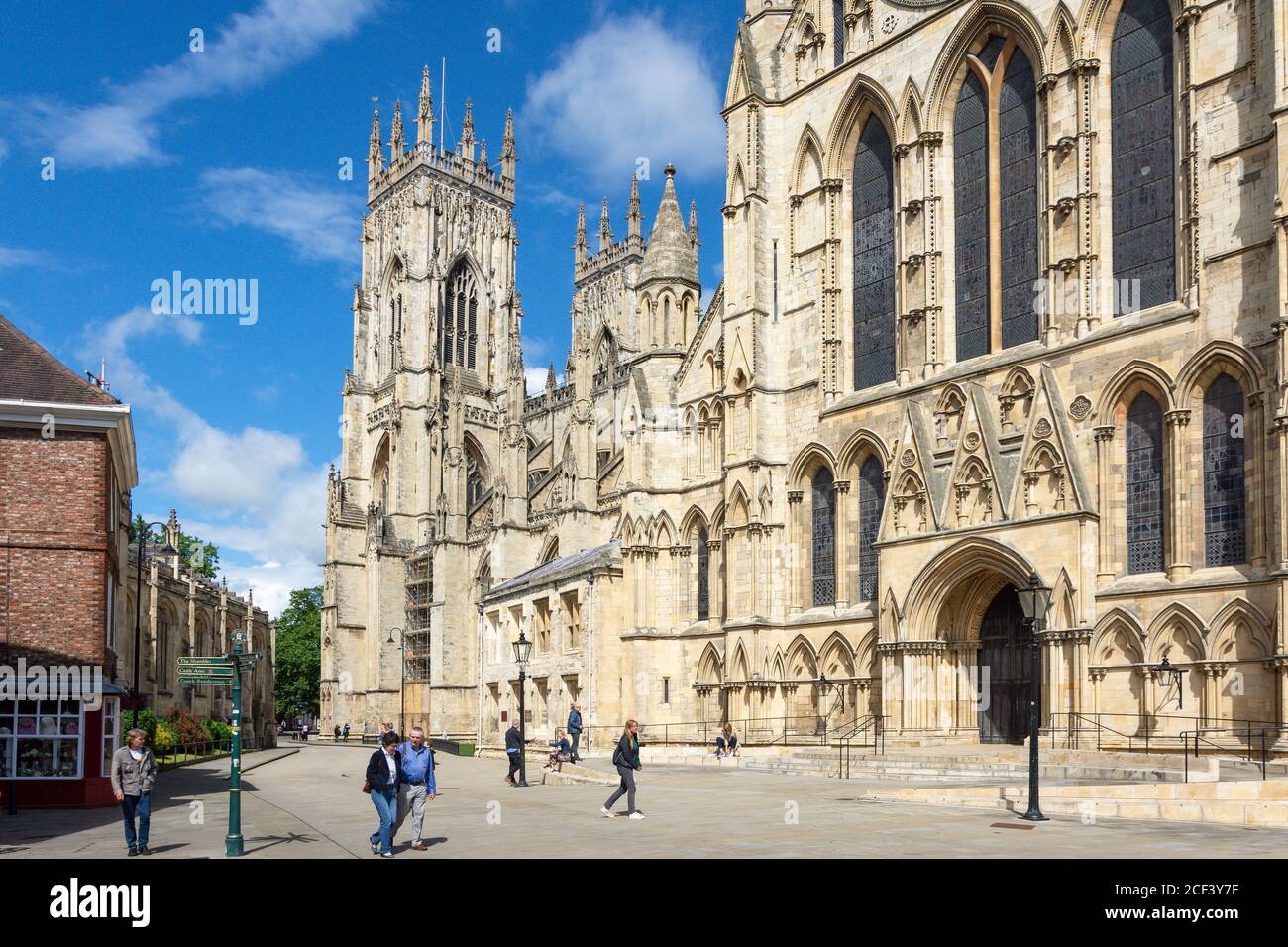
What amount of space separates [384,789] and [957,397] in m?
21.7

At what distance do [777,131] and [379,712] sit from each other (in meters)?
50.8

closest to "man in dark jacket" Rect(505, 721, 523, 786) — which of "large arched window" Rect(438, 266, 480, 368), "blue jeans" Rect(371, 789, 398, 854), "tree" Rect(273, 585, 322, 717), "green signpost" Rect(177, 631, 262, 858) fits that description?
"green signpost" Rect(177, 631, 262, 858)

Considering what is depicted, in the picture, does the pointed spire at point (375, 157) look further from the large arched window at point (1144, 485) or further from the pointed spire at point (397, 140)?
the large arched window at point (1144, 485)

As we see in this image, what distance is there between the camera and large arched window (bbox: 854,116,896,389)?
3584cm

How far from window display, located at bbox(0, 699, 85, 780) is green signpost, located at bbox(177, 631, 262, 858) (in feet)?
27.3

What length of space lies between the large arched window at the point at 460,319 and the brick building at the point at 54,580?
62.5m

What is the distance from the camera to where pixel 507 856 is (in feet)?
46.9

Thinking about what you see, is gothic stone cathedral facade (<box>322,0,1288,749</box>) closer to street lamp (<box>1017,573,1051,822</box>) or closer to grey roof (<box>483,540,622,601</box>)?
grey roof (<box>483,540,622,601</box>)

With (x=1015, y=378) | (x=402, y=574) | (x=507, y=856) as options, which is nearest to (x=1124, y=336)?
(x=1015, y=378)

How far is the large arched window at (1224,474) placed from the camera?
26.4 meters

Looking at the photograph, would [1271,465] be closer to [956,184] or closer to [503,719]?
[956,184]

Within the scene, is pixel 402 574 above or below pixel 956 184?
below

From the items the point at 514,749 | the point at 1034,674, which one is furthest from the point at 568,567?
the point at 1034,674

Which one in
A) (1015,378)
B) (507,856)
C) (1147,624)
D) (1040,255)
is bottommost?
→ (507,856)
